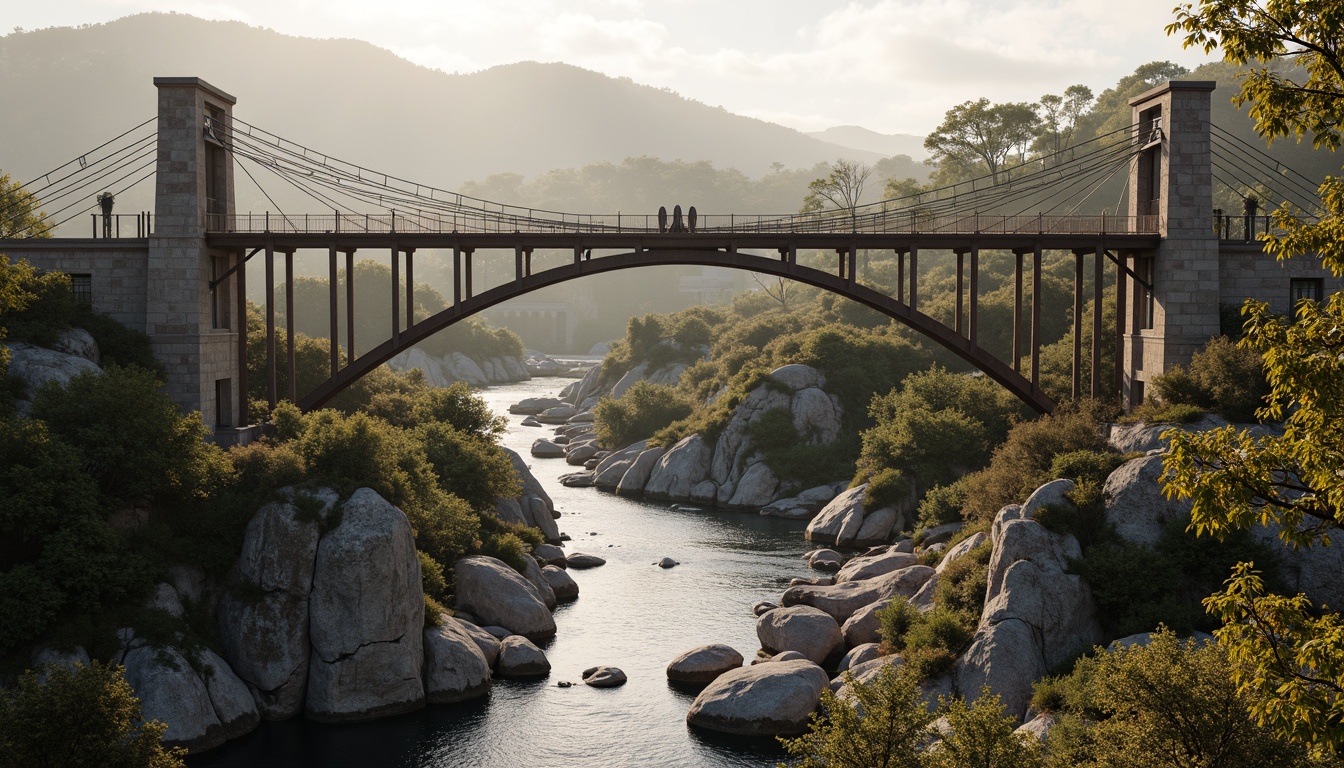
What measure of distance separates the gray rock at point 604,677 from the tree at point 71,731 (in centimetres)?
1331

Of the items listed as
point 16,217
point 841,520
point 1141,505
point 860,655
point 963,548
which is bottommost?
point 860,655

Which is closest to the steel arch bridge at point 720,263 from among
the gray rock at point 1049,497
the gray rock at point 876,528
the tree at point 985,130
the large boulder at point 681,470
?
the gray rock at point 1049,497

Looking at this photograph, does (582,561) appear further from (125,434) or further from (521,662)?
(125,434)

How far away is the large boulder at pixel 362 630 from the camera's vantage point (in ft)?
99.6

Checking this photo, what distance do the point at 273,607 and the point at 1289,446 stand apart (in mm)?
25873

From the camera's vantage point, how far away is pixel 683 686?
32.2 metres

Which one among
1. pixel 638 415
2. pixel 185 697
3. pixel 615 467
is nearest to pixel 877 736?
pixel 185 697

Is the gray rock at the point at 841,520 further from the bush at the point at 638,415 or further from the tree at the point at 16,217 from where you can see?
the tree at the point at 16,217

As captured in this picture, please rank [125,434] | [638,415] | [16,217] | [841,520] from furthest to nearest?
1. [638,415]
2. [841,520]
3. [16,217]
4. [125,434]

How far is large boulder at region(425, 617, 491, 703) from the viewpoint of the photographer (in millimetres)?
31438

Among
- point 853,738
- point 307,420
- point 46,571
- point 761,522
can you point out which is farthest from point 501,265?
point 853,738

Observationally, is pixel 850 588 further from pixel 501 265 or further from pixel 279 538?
pixel 501 265

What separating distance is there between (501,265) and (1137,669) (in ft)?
485

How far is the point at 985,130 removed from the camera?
318 ft
